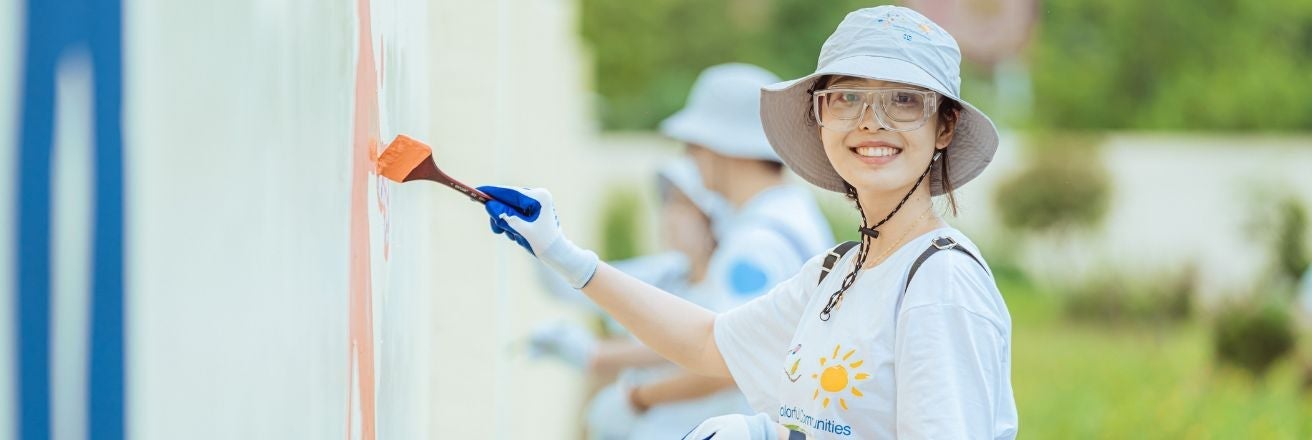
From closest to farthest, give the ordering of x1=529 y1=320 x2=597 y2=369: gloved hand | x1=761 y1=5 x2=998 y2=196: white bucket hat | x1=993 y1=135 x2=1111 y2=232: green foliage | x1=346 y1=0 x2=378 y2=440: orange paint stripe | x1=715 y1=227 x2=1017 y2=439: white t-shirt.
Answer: x1=346 y1=0 x2=378 y2=440: orange paint stripe
x1=715 y1=227 x2=1017 y2=439: white t-shirt
x1=761 y1=5 x2=998 y2=196: white bucket hat
x1=529 y1=320 x2=597 y2=369: gloved hand
x1=993 y1=135 x2=1111 y2=232: green foliage

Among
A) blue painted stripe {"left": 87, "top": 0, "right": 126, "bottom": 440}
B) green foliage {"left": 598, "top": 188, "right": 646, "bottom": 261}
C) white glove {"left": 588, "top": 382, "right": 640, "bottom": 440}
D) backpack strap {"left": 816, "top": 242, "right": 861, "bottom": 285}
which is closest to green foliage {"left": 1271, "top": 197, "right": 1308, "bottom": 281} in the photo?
green foliage {"left": 598, "top": 188, "right": 646, "bottom": 261}

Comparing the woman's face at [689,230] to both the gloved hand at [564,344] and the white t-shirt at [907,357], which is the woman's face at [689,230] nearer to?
the gloved hand at [564,344]

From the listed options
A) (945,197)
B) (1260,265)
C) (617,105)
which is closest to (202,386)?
(945,197)

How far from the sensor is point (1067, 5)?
31000 millimetres

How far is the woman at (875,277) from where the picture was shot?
208cm

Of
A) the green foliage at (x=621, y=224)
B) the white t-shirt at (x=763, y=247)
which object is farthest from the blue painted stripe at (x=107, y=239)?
the green foliage at (x=621, y=224)

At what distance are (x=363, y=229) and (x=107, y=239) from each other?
3.03 ft

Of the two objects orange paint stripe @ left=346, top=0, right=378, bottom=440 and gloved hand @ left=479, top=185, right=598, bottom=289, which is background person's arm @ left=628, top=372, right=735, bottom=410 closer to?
gloved hand @ left=479, top=185, right=598, bottom=289

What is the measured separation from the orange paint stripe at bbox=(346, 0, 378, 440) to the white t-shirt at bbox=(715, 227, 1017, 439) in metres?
0.56

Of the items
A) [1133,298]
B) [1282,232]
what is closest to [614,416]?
[1133,298]

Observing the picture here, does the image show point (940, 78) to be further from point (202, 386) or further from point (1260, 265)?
point (1260, 265)

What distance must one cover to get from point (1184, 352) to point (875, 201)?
12875 mm

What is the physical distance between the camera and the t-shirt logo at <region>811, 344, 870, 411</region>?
2.18 m

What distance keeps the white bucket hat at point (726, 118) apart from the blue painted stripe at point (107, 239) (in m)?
3.09
